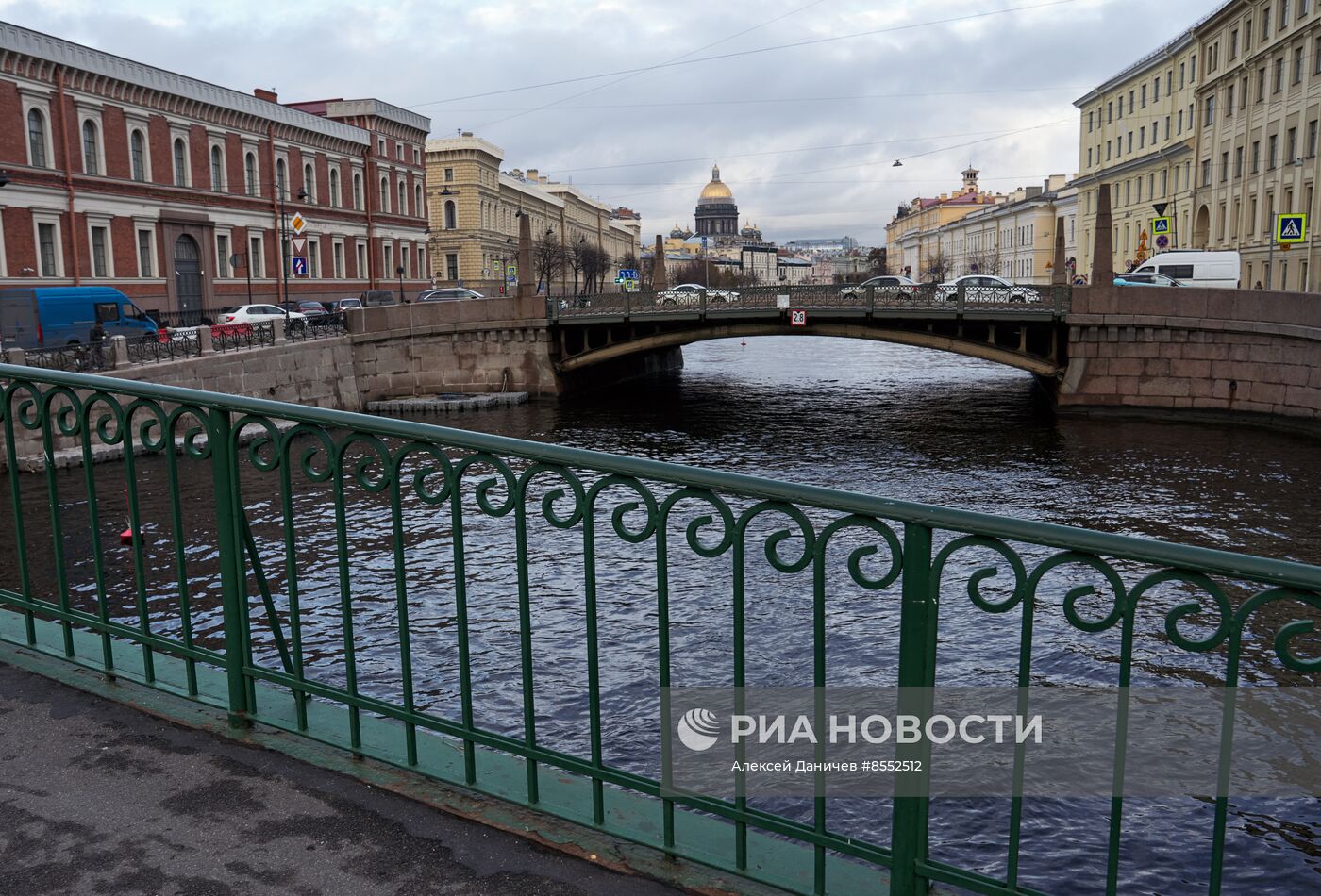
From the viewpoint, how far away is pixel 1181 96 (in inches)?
2263

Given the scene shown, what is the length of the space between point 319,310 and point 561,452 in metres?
42.6

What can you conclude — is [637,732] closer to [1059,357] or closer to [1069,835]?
→ [1069,835]

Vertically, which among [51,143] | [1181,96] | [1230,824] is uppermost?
[1181,96]

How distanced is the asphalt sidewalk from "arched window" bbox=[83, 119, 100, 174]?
36443mm

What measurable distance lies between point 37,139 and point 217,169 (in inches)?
365

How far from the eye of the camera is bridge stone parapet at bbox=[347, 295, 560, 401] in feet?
107

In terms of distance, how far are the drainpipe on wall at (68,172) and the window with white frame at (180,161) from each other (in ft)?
18.9

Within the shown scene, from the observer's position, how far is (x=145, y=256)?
37.4 metres

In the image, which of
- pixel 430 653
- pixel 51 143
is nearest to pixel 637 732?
pixel 430 653

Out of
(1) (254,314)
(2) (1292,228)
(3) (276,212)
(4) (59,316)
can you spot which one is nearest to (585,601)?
(2) (1292,228)

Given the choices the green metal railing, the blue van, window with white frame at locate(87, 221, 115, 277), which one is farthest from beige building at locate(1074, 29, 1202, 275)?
the green metal railing

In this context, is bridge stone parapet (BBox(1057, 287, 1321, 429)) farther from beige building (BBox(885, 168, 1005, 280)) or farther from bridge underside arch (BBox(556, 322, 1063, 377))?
beige building (BBox(885, 168, 1005, 280))

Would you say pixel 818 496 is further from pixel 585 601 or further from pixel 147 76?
pixel 147 76

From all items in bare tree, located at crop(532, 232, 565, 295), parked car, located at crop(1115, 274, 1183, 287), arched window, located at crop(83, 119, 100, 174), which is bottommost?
parked car, located at crop(1115, 274, 1183, 287)
